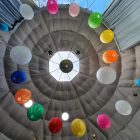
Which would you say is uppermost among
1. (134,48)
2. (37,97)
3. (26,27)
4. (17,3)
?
(17,3)

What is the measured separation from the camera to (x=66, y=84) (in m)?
8.49

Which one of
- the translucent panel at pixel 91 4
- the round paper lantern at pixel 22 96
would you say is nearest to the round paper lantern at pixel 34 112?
the round paper lantern at pixel 22 96

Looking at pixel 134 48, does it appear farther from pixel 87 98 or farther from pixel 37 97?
pixel 37 97

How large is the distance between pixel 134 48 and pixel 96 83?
6.12 feet

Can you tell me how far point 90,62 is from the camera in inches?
325

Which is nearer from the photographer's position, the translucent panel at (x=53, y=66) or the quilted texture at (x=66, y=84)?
the quilted texture at (x=66, y=84)

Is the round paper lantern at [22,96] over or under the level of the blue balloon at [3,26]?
under

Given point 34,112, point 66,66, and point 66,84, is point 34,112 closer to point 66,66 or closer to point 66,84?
point 66,66

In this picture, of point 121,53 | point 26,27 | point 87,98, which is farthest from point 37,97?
point 121,53

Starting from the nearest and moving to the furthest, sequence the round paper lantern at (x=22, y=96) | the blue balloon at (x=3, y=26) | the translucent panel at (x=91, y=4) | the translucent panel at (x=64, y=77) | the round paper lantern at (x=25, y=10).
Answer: the blue balloon at (x=3, y=26) → the round paper lantern at (x=25, y=10) → the round paper lantern at (x=22, y=96) → the translucent panel at (x=91, y=4) → the translucent panel at (x=64, y=77)

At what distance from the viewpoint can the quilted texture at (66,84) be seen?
7.62 m

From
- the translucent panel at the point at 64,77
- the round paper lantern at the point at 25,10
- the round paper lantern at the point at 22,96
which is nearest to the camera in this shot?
the round paper lantern at the point at 25,10

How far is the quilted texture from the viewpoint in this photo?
7.62 metres

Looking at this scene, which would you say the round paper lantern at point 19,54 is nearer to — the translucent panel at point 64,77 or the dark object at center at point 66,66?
the dark object at center at point 66,66
